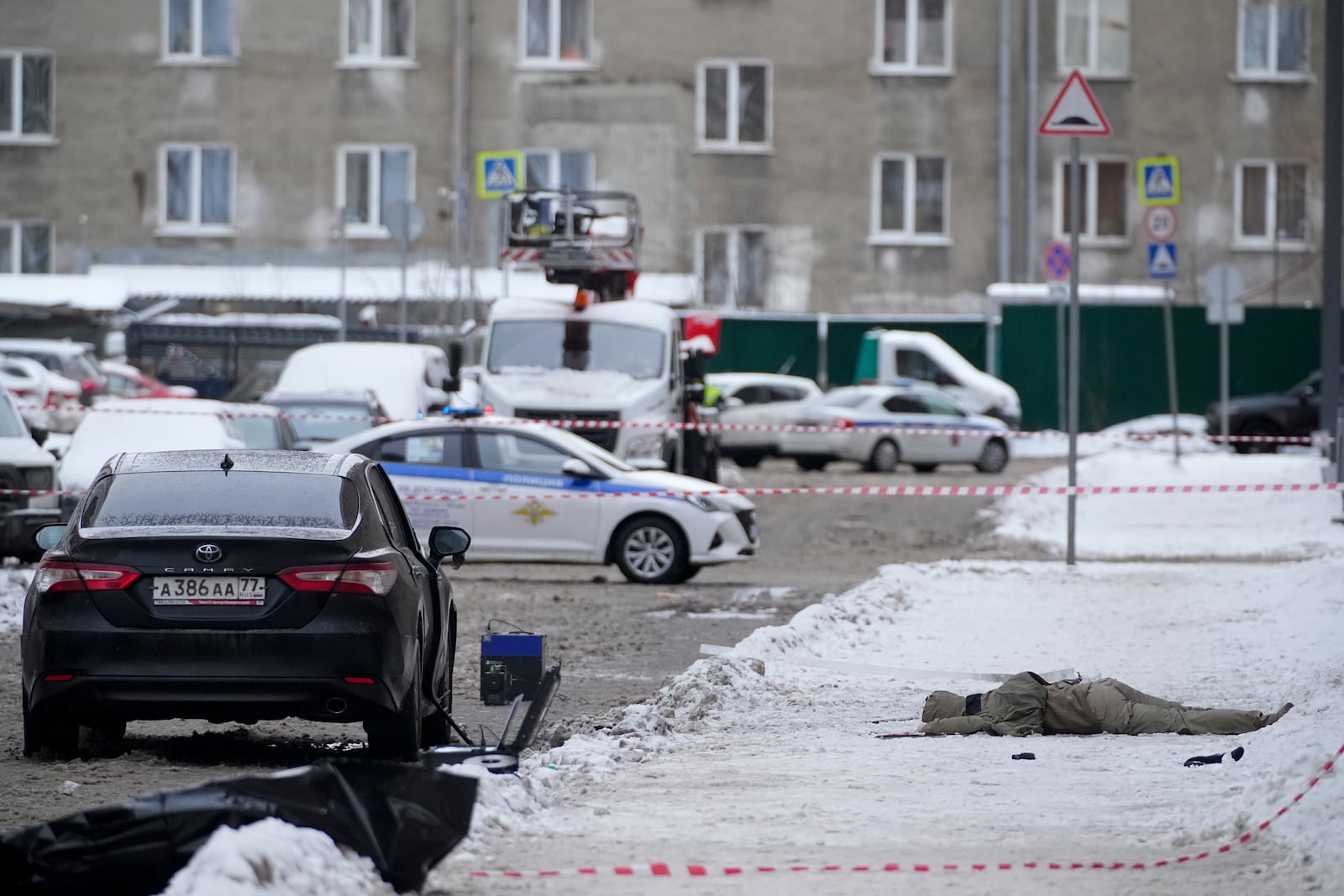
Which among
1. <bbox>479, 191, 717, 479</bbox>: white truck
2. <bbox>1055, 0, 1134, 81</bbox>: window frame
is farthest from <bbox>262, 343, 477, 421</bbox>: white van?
<bbox>1055, 0, 1134, 81</bbox>: window frame

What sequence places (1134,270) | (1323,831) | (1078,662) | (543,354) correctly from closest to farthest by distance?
1. (1323,831)
2. (1078,662)
3. (543,354)
4. (1134,270)

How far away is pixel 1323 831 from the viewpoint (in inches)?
253

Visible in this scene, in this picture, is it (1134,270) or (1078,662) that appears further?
(1134,270)

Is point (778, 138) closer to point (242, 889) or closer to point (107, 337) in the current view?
point (107, 337)

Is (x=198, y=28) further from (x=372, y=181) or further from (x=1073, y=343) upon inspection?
(x=1073, y=343)

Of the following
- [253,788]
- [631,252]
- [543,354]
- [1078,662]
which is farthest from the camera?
[631,252]

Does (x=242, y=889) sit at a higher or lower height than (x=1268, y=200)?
lower

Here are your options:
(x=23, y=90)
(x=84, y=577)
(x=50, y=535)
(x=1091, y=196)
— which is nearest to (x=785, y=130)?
(x=1091, y=196)

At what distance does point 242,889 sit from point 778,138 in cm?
3986

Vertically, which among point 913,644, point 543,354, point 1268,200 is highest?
point 1268,200

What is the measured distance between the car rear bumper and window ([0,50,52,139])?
3952cm

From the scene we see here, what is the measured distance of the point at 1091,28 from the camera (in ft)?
145

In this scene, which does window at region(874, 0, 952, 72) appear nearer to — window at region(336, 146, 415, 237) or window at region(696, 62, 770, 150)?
window at region(696, 62, 770, 150)

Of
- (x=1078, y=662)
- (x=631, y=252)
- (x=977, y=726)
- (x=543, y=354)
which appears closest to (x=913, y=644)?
(x=1078, y=662)
